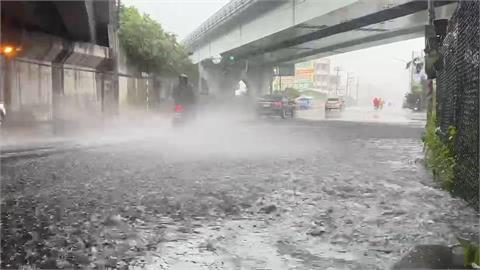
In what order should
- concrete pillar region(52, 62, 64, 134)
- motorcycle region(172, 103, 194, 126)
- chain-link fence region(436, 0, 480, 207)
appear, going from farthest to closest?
1. motorcycle region(172, 103, 194, 126)
2. concrete pillar region(52, 62, 64, 134)
3. chain-link fence region(436, 0, 480, 207)

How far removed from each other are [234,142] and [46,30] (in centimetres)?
861

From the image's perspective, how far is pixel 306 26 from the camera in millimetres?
33812

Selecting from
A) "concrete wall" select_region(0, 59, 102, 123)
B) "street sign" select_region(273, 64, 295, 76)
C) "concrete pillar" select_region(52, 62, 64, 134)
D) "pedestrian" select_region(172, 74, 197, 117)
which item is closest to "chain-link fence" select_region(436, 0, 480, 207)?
"pedestrian" select_region(172, 74, 197, 117)

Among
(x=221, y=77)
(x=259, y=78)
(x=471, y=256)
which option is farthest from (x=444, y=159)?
(x=221, y=77)

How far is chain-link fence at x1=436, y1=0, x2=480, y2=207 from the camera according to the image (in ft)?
19.4

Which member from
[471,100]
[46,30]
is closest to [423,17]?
[46,30]

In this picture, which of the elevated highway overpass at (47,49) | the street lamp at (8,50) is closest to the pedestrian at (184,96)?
the elevated highway overpass at (47,49)

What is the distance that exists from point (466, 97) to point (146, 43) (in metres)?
27.5

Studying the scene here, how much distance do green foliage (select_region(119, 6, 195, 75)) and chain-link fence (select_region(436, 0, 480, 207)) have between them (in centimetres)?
2558

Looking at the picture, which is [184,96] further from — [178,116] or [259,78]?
[259,78]

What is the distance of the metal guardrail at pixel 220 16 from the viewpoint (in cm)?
3738

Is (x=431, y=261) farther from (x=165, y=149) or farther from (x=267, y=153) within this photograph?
(x=165, y=149)

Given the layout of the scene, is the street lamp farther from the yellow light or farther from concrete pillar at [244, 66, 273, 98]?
concrete pillar at [244, 66, 273, 98]

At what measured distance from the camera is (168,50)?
114 feet
